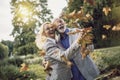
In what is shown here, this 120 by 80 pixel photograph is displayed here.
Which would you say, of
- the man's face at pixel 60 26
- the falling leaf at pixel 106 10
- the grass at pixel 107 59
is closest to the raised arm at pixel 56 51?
the man's face at pixel 60 26

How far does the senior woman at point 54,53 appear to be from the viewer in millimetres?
7703

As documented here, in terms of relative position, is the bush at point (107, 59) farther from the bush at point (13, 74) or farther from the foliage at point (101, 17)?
the bush at point (13, 74)

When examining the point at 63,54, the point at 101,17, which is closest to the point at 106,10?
→ the point at 101,17

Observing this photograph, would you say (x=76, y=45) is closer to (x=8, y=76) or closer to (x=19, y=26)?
(x=8, y=76)

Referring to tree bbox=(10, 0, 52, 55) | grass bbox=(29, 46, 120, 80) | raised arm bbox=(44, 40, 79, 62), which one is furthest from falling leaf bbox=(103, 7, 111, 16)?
tree bbox=(10, 0, 52, 55)

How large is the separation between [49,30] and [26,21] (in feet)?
94.5

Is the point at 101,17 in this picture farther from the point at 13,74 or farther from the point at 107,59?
the point at 13,74

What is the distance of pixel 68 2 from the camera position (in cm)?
1507

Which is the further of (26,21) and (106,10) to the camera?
(26,21)

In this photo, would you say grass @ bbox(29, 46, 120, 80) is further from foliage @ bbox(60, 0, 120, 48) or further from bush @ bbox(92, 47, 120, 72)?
foliage @ bbox(60, 0, 120, 48)

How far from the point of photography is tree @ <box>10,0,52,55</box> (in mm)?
33812

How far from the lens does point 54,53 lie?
7.79 metres

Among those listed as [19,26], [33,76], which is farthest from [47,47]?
[19,26]

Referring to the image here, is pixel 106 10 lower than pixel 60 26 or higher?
lower
